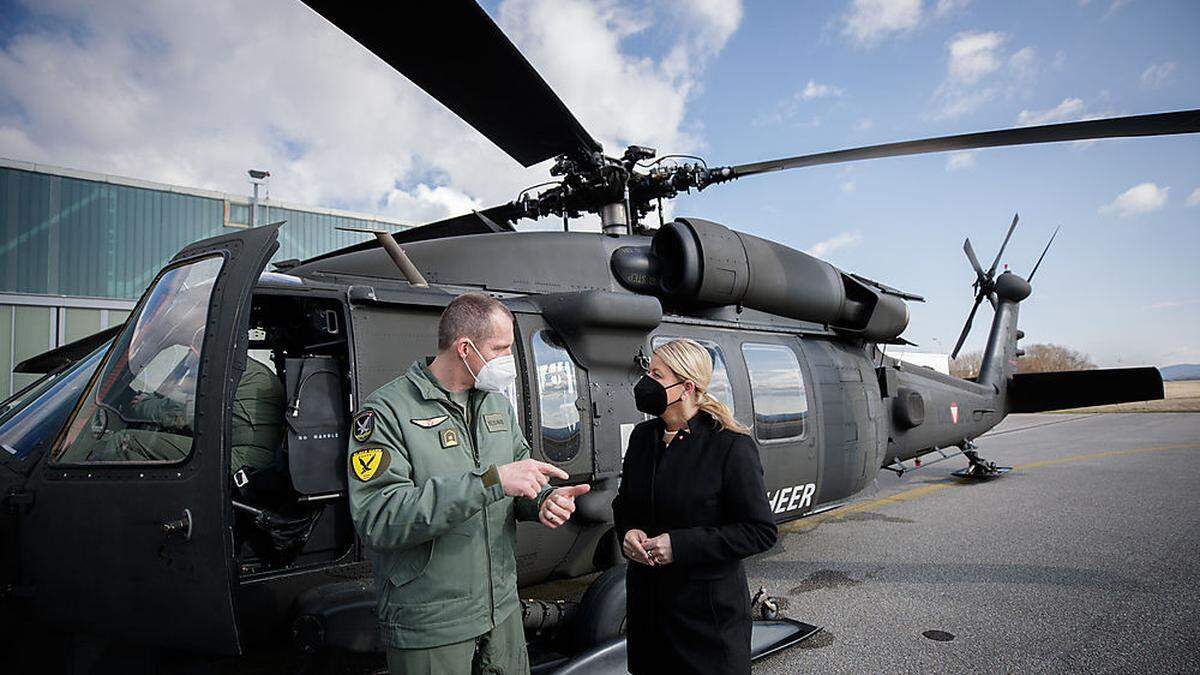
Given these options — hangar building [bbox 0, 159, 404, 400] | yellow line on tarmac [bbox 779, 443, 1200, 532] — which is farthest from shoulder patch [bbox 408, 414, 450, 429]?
hangar building [bbox 0, 159, 404, 400]

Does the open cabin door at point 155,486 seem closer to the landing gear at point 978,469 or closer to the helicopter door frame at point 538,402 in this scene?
the helicopter door frame at point 538,402

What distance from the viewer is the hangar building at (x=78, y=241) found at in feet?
38.5

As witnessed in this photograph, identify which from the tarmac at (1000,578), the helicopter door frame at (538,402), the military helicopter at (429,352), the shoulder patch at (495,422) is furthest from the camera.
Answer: the tarmac at (1000,578)

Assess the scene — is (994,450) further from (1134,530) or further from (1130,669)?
(1130,669)

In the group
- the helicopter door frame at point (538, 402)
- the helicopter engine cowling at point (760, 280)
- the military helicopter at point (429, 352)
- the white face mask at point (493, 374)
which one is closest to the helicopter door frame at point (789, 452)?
the military helicopter at point (429, 352)

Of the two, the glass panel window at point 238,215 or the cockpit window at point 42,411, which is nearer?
the cockpit window at point 42,411

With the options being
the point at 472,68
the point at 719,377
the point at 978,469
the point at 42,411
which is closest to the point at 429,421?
the point at 42,411

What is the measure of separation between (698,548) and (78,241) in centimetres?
1503

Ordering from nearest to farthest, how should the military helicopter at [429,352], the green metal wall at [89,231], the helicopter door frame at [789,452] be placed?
the military helicopter at [429,352] → the helicopter door frame at [789,452] → the green metal wall at [89,231]

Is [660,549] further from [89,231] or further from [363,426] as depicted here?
[89,231]

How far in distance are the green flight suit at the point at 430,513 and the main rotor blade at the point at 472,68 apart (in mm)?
1948

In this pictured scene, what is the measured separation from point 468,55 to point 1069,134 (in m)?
3.51

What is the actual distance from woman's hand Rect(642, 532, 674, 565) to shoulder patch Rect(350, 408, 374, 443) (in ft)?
2.91

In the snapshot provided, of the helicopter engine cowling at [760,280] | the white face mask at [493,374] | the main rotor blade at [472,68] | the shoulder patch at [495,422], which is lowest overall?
the shoulder patch at [495,422]
